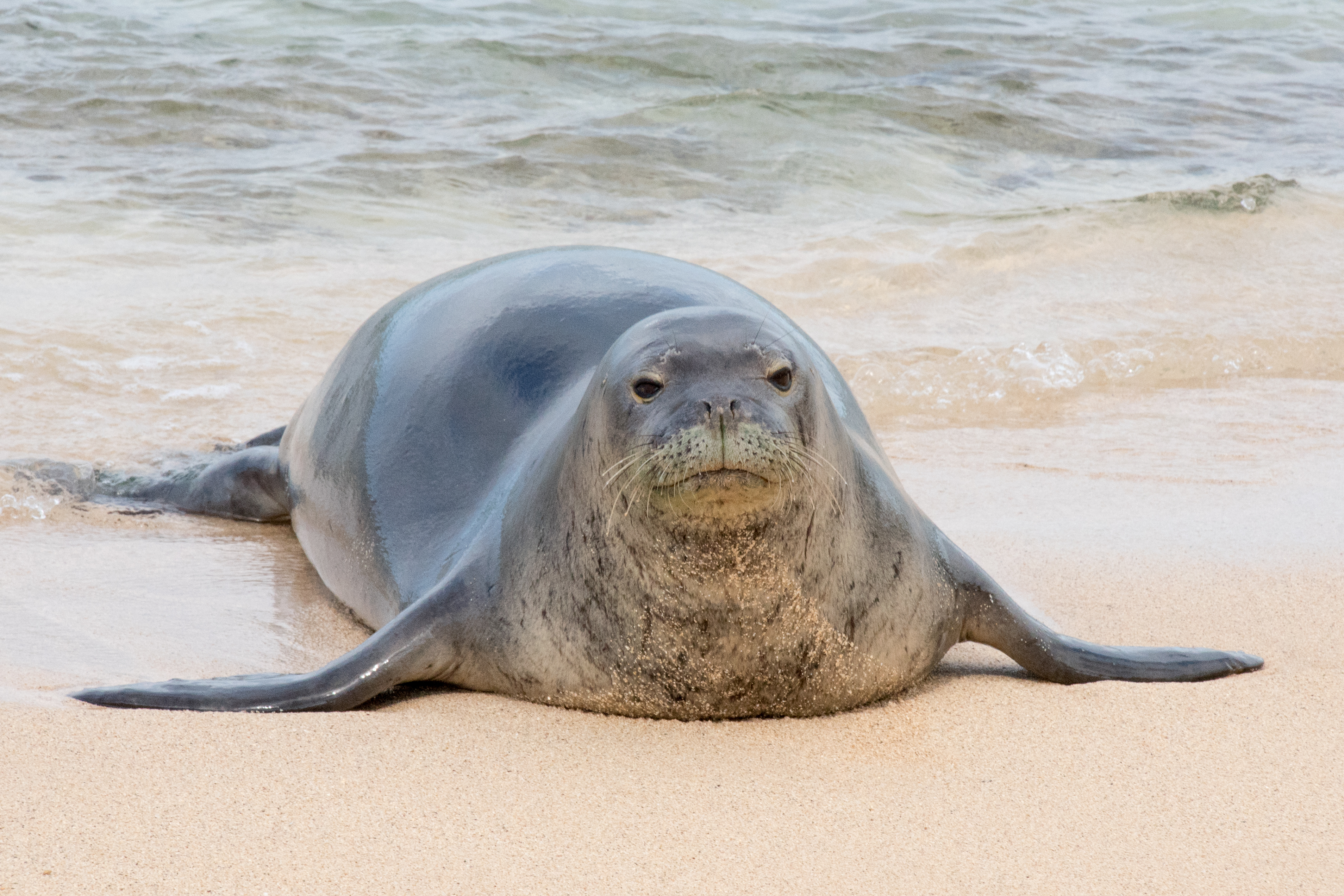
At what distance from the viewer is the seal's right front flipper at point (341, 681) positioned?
310 centimetres

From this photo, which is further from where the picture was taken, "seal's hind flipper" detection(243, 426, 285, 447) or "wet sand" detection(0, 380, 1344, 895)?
"seal's hind flipper" detection(243, 426, 285, 447)

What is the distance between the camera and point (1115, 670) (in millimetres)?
3367

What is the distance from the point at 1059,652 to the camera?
340cm

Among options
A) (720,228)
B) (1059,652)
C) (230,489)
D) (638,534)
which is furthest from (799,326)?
(638,534)

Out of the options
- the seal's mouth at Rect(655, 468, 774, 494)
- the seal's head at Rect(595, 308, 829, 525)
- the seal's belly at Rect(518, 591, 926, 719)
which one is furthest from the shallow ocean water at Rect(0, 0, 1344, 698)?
the seal's mouth at Rect(655, 468, 774, 494)

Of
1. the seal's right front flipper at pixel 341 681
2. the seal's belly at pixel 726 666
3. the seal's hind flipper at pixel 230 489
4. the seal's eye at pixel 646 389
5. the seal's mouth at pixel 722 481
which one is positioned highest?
the seal's eye at pixel 646 389

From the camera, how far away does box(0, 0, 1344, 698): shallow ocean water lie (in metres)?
4.90

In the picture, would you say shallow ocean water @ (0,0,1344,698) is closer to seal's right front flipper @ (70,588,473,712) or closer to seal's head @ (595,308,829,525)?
seal's right front flipper @ (70,588,473,712)

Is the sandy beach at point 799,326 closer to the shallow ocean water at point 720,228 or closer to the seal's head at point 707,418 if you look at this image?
the shallow ocean water at point 720,228

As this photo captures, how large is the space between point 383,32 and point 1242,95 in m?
8.11

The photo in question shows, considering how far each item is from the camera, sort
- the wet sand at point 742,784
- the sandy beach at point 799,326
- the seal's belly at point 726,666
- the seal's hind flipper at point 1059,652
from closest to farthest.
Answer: the wet sand at point 742,784 < the sandy beach at point 799,326 < the seal's belly at point 726,666 < the seal's hind flipper at point 1059,652

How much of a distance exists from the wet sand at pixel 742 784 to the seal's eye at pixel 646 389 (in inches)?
26.6

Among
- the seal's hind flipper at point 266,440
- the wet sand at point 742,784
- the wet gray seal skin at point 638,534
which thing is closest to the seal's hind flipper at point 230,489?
the seal's hind flipper at point 266,440

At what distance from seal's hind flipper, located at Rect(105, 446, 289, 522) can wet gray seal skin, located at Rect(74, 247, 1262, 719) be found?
97cm
